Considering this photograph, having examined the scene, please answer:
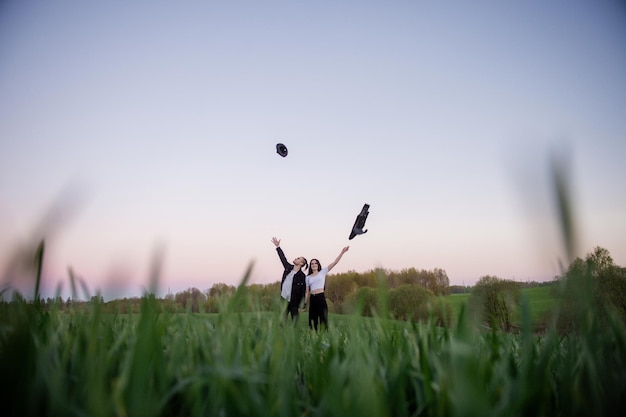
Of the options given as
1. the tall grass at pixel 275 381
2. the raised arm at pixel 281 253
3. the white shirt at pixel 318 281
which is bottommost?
the tall grass at pixel 275 381

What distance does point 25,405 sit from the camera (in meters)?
0.72

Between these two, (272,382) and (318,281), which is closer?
(272,382)

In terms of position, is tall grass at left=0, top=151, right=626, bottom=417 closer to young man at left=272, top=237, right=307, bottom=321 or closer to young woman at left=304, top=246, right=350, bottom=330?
young woman at left=304, top=246, right=350, bottom=330

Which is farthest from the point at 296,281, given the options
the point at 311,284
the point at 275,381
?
the point at 275,381

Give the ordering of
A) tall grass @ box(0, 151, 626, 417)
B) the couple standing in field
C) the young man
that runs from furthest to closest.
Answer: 1. the young man
2. the couple standing in field
3. tall grass @ box(0, 151, 626, 417)

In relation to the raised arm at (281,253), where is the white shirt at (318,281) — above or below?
below

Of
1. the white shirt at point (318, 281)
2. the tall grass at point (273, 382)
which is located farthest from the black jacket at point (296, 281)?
the tall grass at point (273, 382)

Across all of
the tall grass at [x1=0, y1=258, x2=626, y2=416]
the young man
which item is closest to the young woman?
the young man

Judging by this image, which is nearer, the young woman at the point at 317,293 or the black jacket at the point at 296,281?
the young woman at the point at 317,293

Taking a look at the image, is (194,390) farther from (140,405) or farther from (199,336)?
(199,336)

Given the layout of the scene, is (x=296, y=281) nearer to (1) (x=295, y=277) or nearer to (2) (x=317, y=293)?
(1) (x=295, y=277)

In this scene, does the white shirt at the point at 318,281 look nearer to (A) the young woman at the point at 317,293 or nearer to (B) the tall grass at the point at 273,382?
(A) the young woman at the point at 317,293

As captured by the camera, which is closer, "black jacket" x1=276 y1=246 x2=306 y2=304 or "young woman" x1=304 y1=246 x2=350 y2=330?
"young woman" x1=304 y1=246 x2=350 y2=330

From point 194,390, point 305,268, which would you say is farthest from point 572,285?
point 305,268
